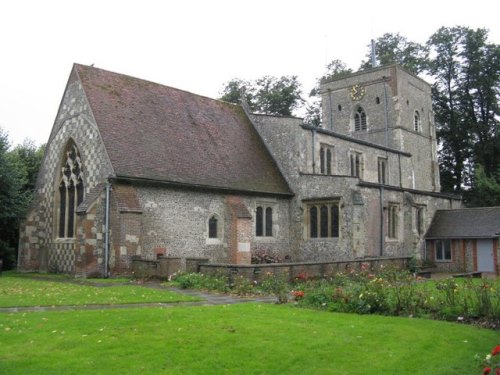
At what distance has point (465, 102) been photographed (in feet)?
172

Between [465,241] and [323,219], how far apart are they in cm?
956

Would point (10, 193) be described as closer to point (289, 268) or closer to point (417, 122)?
point (289, 268)

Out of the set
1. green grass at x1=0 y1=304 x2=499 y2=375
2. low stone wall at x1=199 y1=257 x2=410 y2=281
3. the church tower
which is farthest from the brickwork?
green grass at x1=0 y1=304 x2=499 y2=375

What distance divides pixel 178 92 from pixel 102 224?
10696 millimetres

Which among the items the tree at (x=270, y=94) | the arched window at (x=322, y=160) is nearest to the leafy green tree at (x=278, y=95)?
the tree at (x=270, y=94)

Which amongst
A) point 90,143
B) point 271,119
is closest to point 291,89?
point 271,119

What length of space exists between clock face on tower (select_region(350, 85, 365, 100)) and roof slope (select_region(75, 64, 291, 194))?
676 inches

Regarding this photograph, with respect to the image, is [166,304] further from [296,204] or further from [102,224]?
[296,204]

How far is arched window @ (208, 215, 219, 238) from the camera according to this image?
24.3 m

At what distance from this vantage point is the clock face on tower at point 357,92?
44438 mm

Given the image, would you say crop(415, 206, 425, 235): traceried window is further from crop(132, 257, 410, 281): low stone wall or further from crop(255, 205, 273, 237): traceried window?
crop(132, 257, 410, 281): low stone wall

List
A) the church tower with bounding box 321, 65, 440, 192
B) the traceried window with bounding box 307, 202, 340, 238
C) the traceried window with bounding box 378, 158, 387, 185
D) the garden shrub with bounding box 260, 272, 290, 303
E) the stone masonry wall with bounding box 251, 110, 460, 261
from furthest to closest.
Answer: the church tower with bounding box 321, 65, 440, 192
the traceried window with bounding box 378, 158, 387, 185
the traceried window with bounding box 307, 202, 340, 238
the stone masonry wall with bounding box 251, 110, 460, 261
the garden shrub with bounding box 260, 272, 290, 303

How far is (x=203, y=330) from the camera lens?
9.28 metres

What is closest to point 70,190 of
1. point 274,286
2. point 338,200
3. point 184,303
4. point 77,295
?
point 77,295
